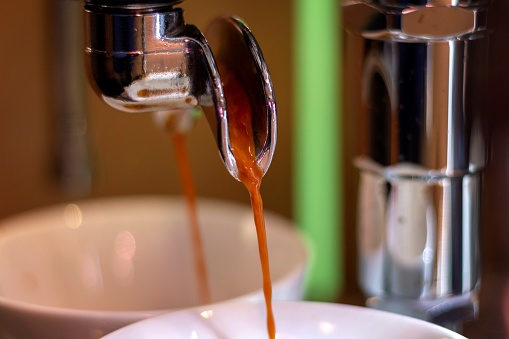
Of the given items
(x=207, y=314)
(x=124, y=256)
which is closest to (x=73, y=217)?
(x=124, y=256)

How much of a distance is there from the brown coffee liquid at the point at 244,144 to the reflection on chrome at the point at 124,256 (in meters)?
0.20

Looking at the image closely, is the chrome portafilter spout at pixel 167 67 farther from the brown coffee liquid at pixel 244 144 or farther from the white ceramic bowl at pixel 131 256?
the white ceramic bowl at pixel 131 256

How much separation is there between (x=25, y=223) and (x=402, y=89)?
9.9 inches

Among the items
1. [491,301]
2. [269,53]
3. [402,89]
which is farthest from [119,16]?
[269,53]

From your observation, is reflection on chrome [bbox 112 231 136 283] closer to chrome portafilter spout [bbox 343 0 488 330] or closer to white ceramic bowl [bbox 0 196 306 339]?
white ceramic bowl [bbox 0 196 306 339]

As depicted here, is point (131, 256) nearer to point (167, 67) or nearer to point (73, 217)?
point (73, 217)

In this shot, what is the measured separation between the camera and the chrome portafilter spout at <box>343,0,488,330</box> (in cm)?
34

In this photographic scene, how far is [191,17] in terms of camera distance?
63 cm

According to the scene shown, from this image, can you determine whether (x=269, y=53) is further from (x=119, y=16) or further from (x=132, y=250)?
(x=119, y=16)

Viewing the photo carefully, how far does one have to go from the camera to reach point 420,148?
0.35 m

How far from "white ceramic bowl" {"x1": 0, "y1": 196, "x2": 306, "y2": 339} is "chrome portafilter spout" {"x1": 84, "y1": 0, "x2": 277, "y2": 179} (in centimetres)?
15

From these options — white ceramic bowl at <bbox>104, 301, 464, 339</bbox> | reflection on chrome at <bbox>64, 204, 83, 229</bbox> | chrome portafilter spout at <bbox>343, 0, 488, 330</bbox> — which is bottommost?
reflection on chrome at <bbox>64, 204, 83, 229</bbox>

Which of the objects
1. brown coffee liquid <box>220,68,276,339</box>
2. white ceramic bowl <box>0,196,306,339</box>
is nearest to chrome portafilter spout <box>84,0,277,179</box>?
brown coffee liquid <box>220,68,276,339</box>

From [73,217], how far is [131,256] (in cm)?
4
